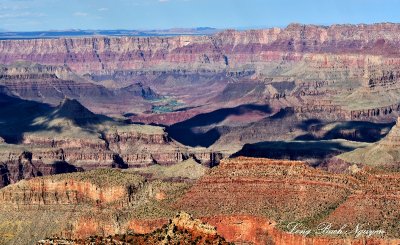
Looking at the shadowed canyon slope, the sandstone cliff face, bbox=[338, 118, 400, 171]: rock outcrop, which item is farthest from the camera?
bbox=[338, 118, 400, 171]: rock outcrop

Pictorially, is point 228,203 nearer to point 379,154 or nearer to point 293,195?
point 293,195

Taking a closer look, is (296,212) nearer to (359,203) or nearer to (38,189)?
(359,203)

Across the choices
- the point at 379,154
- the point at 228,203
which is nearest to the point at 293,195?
the point at 228,203

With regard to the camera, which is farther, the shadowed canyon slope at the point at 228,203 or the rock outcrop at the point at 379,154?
the rock outcrop at the point at 379,154

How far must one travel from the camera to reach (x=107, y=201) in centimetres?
12200

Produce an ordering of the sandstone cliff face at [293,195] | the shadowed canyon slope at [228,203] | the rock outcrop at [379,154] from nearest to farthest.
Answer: the sandstone cliff face at [293,195] → the shadowed canyon slope at [228,203] → the rock outcrop at [379,154]

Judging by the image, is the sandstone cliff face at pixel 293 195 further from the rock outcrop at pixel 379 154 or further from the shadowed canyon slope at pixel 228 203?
the rock outcrop at pixel 379 154

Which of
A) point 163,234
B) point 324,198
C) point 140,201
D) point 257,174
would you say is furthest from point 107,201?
point 163,234

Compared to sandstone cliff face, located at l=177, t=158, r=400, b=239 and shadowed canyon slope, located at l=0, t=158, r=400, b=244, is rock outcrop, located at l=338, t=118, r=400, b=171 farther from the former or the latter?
sandstone cliff face, located at l=177, t=158, r=400, b=239

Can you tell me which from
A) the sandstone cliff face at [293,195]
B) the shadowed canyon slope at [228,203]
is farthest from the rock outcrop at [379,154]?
the sandstone cliff face at [293,195]

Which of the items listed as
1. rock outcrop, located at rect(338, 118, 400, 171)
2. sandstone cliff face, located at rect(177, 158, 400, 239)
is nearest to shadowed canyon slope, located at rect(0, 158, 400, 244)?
sandstone cliff face, located at rect(177, 158, 400, 239)

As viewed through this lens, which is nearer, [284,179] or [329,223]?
[329,223]

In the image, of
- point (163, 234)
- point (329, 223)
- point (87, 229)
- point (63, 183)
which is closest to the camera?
point (163, 234)

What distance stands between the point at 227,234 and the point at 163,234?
105 ft
